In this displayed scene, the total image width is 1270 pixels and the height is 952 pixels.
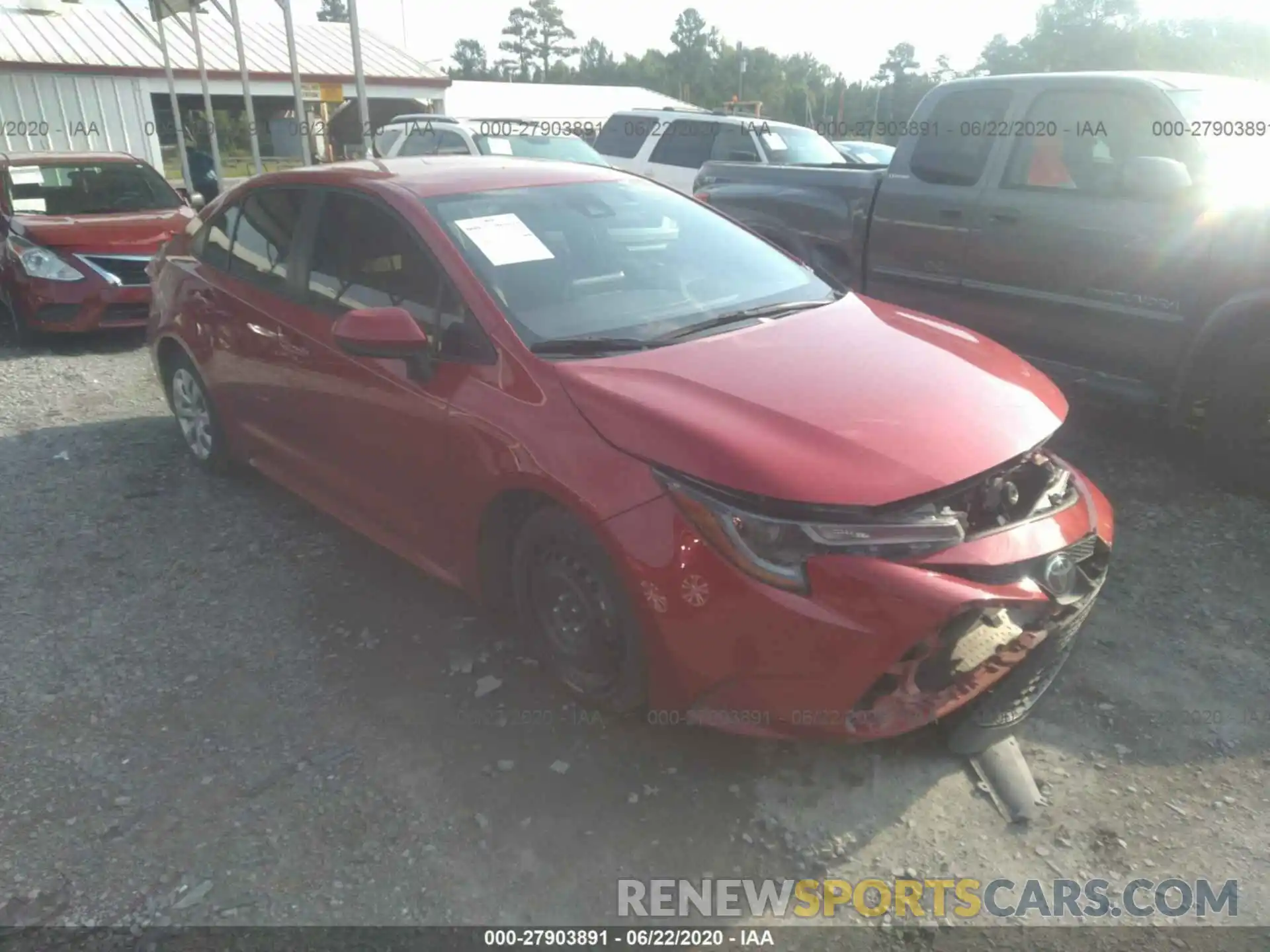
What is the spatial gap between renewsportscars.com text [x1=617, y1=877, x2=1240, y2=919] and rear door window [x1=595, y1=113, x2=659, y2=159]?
1178 cm

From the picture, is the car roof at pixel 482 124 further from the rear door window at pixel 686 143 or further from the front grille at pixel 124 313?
the front grille at pixel 124 313

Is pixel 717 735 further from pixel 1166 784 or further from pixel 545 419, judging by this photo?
pixel 1166 784

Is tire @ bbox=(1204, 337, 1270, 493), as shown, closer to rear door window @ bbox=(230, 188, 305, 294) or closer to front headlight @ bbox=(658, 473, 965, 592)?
front headlight @ bbox=(658, 473, 965, 592)

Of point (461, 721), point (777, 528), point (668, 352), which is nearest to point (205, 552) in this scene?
point (461, 721)

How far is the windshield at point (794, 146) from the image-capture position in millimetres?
11492

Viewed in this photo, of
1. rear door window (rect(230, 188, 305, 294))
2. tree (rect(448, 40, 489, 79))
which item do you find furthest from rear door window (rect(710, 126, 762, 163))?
tree (rect(448, 40, 489, 79))

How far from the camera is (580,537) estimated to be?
2.69 metres

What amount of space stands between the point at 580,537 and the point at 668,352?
680 mm

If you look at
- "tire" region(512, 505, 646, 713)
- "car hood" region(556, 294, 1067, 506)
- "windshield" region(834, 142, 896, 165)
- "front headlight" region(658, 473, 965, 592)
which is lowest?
"tire" region(512, 505, 646, 713)

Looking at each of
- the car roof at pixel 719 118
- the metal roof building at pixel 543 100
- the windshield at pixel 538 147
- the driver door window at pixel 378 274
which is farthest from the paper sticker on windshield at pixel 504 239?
the metal roof building at pixel 543 100

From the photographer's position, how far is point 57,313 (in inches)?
291

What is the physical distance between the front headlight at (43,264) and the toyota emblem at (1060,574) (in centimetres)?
770

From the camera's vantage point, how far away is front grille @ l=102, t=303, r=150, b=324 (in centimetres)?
749

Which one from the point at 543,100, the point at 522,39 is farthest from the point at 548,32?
the point at 543,100
